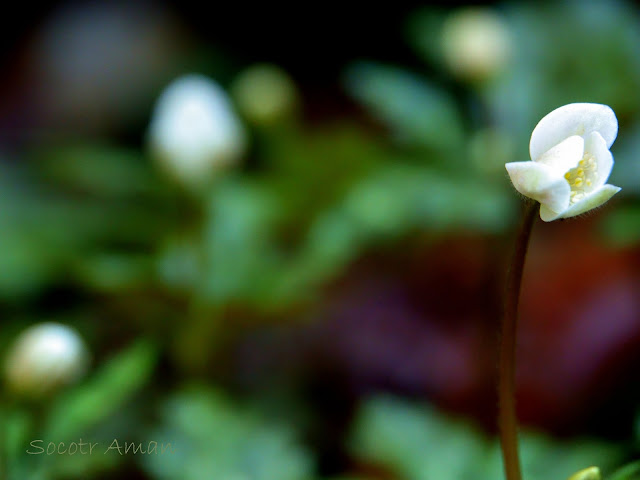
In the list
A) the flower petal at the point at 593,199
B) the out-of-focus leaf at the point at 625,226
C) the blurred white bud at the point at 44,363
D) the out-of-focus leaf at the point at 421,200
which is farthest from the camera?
the out-of-focus leaf at the point at 421,200

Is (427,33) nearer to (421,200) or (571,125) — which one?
→ (421,200)

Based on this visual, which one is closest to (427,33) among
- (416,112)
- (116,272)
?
(416,112)

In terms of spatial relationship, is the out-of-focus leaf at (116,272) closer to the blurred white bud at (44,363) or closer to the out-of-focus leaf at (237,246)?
the out-of-focus leaf at (237,246)

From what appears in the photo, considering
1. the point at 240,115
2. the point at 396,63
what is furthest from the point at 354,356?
the point at 396,63

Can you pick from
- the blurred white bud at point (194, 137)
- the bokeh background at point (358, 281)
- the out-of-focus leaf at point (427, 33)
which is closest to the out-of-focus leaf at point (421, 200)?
the bokeh background at point (358, 281)

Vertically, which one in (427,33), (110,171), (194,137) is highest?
(427,33)

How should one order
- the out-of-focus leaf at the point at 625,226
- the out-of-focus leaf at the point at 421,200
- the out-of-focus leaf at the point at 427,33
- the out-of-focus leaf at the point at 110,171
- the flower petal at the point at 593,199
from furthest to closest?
the out-of-focus leaf at the point at 427,33 → the out-of-focus leaf at the point at 110,171 → the out-of-focus leaf at the point at 421,200 → the out-of-focus leaf at the point at 625,226 → the flower petal at the point at 593,199
